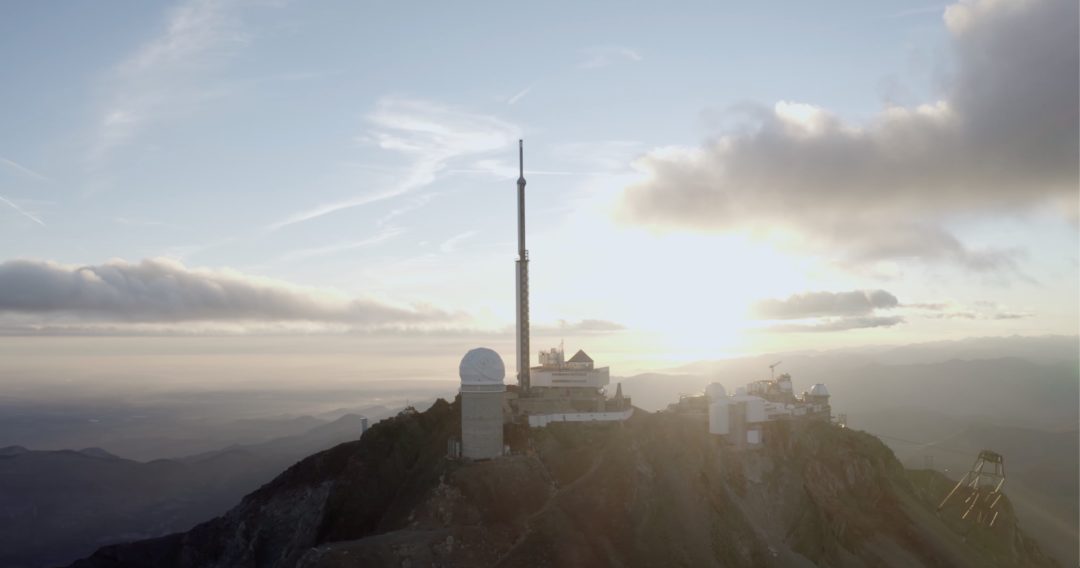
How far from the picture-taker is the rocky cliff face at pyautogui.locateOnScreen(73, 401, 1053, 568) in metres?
→ 66.6

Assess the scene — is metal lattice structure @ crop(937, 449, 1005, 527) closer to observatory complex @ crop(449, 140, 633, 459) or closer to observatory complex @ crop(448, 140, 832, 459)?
observatory complex @ crop(448, 140, 832, 459)

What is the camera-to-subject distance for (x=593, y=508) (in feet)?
235

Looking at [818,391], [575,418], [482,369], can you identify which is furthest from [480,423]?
[818,391]

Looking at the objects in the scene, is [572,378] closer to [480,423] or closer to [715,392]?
[715,392]

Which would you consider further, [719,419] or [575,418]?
[719,419]

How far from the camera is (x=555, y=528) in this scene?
220 feet

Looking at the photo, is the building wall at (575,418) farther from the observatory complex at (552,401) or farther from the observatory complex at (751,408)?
the observatory complex at (751,408)

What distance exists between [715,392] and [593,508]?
3516 cm

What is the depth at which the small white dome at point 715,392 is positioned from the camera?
99.5 m

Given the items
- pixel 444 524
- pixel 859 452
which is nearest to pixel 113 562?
pixel 444 524

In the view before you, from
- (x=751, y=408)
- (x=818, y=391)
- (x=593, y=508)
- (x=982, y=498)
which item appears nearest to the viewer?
(x=593, y=508)

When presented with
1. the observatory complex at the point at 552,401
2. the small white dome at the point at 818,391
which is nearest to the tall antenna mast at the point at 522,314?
the observatory complex at the point at 552,401

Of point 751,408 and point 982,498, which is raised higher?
point 751,408

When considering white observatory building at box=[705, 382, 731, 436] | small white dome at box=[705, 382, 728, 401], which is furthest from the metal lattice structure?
white observatory building at box=[705, 382, 731, 436]
